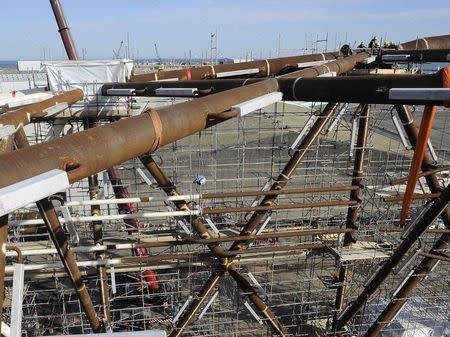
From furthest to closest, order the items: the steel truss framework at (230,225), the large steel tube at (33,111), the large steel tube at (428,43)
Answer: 1. the large steel tube at (428,43)
2. the large steel tube at (33,111)
3. the steel truss framework at (230,225)

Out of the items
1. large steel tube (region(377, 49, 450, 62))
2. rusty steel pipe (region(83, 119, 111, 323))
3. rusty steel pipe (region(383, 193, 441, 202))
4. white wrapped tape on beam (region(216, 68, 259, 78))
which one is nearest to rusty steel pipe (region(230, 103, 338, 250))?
white wrapped tape on beam (region(216, 68, 259, 78))

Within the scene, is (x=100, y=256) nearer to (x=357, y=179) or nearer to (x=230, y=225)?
(x=230, y=225)

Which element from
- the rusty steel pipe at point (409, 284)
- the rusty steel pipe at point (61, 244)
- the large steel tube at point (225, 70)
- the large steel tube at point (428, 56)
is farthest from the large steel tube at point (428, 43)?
the rusty steel pipe at point (61, 244)

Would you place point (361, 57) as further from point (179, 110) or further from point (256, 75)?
point (179, 110)

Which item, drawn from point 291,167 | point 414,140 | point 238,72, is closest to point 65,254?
point 291,167

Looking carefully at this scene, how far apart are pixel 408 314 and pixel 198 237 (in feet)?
16.9

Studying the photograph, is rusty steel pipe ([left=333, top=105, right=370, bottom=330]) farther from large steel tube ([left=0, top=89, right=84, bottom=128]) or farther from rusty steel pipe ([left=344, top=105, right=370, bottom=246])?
large steel tube ([left=0, top=89, right=84, bottom=128])

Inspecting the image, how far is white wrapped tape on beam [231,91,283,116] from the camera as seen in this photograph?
12.9 feet

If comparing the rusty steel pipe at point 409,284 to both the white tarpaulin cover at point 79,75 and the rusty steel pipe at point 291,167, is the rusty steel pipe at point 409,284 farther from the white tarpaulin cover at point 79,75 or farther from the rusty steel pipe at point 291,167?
the white tarpaulin cover at point 79,75

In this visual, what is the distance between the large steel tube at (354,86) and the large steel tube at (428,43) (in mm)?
5465

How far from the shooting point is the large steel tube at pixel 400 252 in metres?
5.48

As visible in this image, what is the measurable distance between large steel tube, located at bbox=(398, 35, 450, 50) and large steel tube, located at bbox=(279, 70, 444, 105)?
5.46 metres

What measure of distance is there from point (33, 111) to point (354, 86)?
3783mm

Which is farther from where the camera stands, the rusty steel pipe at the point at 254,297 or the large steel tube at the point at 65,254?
the rusty steel pipe at the point at 254,297
